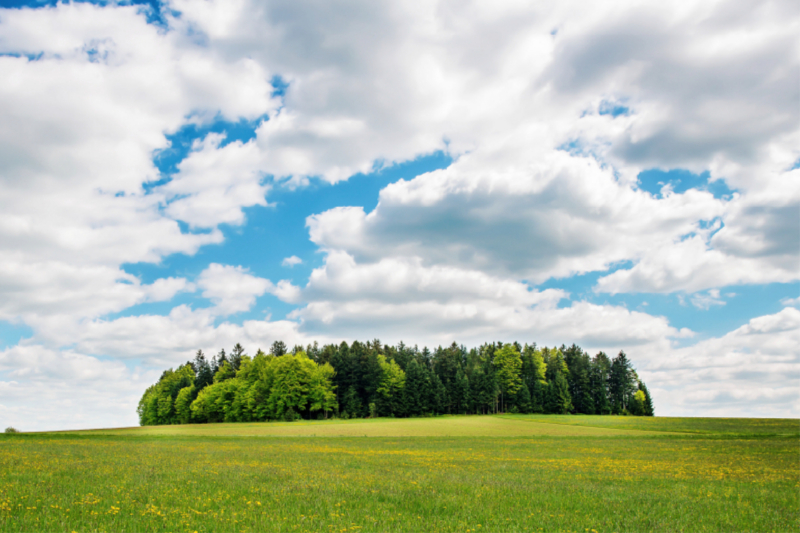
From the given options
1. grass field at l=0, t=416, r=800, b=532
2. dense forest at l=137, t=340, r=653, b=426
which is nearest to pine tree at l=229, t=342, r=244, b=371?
dense forest at l=137, t=340, r=653, b=426

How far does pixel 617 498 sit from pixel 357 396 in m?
97.8

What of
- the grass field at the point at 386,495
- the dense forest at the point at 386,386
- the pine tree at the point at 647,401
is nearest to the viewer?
the grass field at the point at 386,495

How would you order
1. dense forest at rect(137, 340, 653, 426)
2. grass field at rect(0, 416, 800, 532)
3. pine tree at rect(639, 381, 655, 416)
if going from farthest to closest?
pine tree at rect(639, 381, 655, 416) → dense forest at rect(137, 340, 653, 426) → grass field at rect(0, 416, 800, 532)

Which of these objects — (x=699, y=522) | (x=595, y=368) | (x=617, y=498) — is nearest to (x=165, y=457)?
(x=617, y=498)

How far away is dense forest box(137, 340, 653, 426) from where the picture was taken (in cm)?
10212

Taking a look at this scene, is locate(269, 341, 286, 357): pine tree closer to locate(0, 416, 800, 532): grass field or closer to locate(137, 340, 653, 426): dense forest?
locate(137, 340, 653, 426): dense forest

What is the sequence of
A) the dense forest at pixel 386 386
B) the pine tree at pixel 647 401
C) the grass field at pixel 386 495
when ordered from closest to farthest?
the grass field at pixel 386 495, the dense forest at pixel 386 386, the pine tree at pixel 647 401

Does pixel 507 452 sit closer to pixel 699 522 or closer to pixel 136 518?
pixel 699 522

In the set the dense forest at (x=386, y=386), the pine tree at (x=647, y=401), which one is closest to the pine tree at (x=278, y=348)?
the dense forest at (x=386, y=386)

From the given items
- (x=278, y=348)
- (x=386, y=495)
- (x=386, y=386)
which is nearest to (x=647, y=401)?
(x=386, y=386)

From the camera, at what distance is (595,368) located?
128m

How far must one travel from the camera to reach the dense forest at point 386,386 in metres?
102

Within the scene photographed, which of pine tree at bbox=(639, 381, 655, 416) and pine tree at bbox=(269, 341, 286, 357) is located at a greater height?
pine tree at bbox=(269, 341, 286, 357)

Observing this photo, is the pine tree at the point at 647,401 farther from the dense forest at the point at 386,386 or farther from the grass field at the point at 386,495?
the grass field at the point at 386,495
